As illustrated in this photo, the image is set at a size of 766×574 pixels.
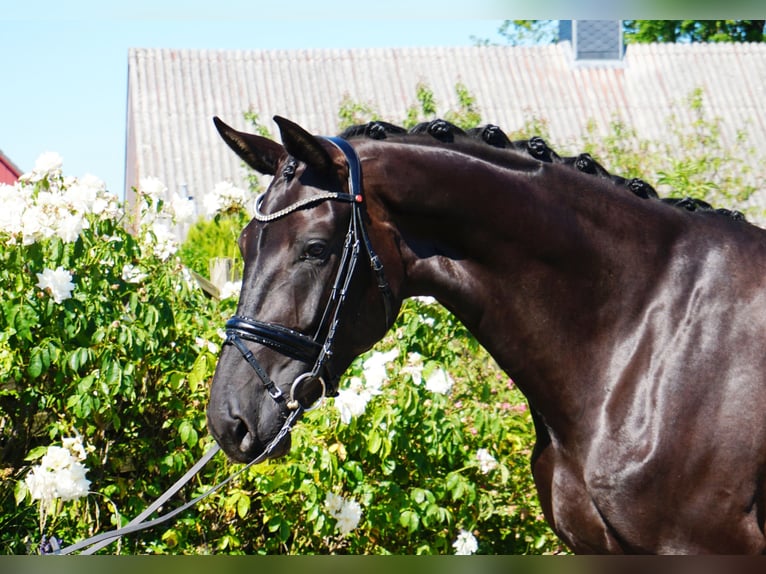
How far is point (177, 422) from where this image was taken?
4059 millimetres

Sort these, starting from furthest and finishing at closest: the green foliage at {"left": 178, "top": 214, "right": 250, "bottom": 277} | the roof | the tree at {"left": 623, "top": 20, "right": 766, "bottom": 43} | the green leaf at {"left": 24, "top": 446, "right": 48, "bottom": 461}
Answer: the tree at {"left": 623, "top": 20, "right": 766, "bottom": 43} < the roof < the green foliage at {"left": 178, "top": 214, "right": 250, "bottom": 277} < the green leaf at {"left": 24, "top": 446, "right": 48, "bottom": 461}

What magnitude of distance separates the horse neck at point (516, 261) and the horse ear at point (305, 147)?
15 cm

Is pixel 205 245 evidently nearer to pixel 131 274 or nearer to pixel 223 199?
pixel 223 199

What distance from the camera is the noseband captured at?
2240 millimetres

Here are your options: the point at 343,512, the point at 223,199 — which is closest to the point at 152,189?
the point at 223,199

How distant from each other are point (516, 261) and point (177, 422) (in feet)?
7.10

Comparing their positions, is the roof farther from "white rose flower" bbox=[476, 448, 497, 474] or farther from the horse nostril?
the horse nostril

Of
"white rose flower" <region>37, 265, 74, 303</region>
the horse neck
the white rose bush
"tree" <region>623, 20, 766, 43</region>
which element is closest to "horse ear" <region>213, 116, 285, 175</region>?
the horse neck

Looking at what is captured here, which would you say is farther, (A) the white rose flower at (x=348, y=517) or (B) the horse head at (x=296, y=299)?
(A) the white rose flower at (x=348, y=517)

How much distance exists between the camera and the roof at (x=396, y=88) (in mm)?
18516

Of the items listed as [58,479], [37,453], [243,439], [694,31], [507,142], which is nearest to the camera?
[243,439]

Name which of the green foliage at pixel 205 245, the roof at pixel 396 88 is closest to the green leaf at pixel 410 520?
the green foliage at pixel 205 245

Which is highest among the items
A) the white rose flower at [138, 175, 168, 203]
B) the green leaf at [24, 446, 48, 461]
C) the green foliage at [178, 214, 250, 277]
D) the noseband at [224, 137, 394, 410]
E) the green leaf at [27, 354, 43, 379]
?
the noseband at [224, 137, 394, 410]

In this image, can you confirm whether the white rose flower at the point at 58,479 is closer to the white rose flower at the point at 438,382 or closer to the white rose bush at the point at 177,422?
the white rose bush at the point at 177,422
